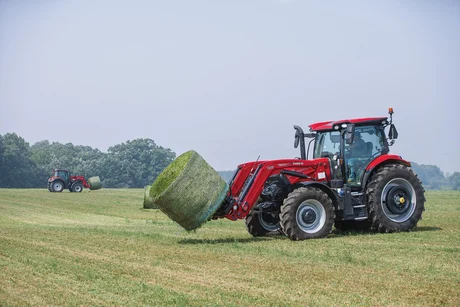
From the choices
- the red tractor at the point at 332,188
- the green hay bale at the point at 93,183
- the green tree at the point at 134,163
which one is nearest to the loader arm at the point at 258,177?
the red tractor at the point at 332,188

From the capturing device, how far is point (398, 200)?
558 inches

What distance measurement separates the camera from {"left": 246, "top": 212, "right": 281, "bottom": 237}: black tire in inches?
568

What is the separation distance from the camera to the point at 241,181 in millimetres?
13617

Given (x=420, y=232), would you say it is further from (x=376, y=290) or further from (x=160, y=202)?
(x=376, y=290)

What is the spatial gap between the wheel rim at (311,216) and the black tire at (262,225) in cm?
109

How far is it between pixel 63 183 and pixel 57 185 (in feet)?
1.57

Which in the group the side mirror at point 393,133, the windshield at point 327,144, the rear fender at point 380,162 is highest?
the side mirror at point 393,133

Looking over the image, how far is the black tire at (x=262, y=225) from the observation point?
1443cm

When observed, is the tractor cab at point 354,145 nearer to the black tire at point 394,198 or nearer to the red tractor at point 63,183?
the black tire at point 394,198

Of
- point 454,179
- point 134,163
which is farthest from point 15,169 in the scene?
point 454,179

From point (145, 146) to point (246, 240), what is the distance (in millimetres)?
84748

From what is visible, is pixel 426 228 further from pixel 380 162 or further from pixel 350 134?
pixel 350 134

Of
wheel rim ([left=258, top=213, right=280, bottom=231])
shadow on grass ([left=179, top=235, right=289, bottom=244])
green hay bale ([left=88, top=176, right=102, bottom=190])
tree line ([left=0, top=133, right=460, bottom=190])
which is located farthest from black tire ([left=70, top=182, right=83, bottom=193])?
tree line ([left=0, top=133, right=460, bottom=190])

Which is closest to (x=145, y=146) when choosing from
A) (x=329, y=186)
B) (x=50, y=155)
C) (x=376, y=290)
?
(x=50, y=155)
